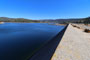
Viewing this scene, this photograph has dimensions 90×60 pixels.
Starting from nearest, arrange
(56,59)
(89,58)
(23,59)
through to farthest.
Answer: (56,59) → (89,58) → (23,59)

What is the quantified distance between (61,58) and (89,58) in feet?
5.93

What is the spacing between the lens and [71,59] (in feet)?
11.6

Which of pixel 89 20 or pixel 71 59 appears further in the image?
pixel 89 20

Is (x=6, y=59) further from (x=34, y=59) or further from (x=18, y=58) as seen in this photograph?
(x=34, y=59)

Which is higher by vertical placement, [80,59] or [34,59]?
[80,59]

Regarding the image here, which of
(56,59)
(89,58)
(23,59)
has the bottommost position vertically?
(23,59)

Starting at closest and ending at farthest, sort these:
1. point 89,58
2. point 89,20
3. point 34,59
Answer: point 89,58, point 34,59, point 89,20

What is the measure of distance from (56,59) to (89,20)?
8691cm

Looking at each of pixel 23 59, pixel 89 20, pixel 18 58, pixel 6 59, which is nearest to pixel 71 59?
pixel 23 59

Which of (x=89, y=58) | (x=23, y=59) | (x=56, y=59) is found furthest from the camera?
(x=23, y=59)

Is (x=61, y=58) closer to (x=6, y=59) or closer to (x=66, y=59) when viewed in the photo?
(x=66, y=59)

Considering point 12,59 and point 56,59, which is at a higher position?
point 56,59

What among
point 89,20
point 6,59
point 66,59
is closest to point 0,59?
point 6,59

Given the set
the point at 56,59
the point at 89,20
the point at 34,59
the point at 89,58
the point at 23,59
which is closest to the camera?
the point at 56,59
